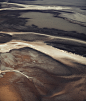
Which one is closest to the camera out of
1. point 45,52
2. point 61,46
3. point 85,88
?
point 85,88

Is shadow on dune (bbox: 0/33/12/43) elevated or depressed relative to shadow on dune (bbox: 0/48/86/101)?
elevated

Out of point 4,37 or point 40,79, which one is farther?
point 4,37

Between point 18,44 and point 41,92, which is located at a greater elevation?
point 18,44

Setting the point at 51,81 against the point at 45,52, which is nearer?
the point at 51,81

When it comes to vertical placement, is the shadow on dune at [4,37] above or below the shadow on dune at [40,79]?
above

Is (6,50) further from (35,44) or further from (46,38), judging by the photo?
(46,38)

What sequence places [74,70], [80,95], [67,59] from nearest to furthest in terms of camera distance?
[80,95], [74,70], [67,59]

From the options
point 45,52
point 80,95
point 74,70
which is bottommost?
point 80,95

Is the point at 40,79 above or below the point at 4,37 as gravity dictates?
below

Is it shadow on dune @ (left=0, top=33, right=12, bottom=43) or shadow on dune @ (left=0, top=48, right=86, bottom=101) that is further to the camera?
shadow on dune @ (left=0, top=33, right=12, bottom=43)

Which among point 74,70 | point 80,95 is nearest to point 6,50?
point 74,70

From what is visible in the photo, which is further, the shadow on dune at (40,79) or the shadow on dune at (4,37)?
the shadow on dune at (4,37)
